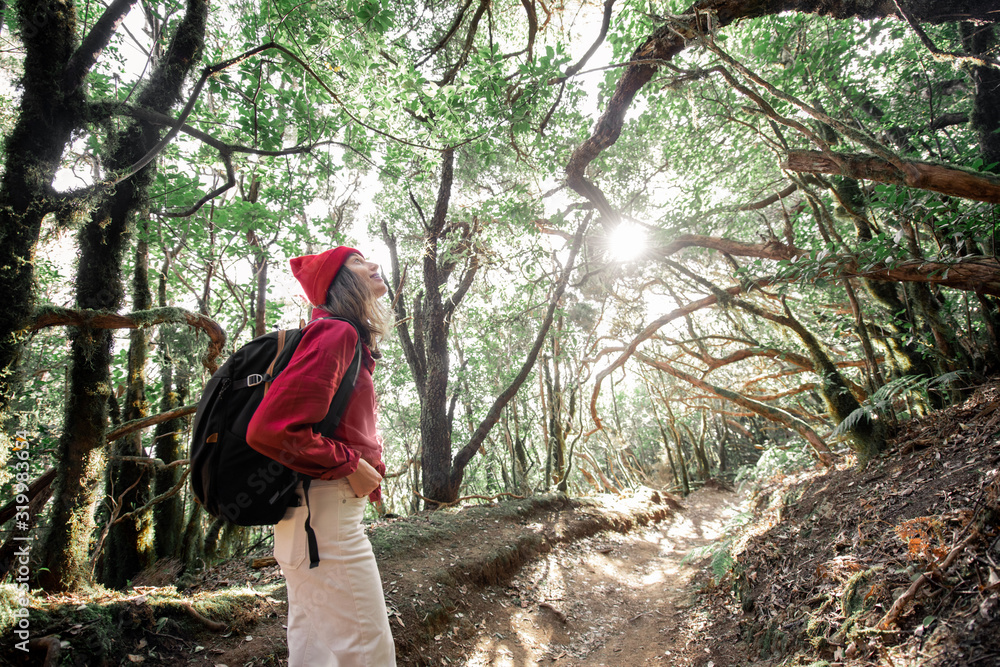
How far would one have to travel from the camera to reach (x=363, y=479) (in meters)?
1.96

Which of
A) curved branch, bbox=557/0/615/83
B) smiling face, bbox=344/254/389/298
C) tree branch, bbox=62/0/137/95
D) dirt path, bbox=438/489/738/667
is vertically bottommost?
dirt path, bbox=438/489/738/667

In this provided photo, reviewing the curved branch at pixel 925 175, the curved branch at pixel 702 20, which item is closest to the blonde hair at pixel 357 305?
the curved branch at pixel 702 20

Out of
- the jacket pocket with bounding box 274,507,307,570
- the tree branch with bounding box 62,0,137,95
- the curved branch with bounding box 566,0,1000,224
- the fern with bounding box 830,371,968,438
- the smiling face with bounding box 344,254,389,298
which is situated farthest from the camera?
the fern with bounding box 830,371,968,438

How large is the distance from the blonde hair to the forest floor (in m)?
2.27

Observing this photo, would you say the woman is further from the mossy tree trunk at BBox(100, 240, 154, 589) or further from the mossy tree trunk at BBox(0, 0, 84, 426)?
the mossy tree trunk at BBox(100, 240, 154, 589)

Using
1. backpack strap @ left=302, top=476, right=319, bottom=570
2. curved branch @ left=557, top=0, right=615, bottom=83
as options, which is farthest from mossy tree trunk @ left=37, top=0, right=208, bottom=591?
curved branch @ left=557, top=0, right=615, bottom=83

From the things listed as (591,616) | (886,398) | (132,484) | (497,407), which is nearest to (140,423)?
(132,484)

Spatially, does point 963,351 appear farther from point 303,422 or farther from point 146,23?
point 146,23

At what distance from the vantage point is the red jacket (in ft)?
5.55

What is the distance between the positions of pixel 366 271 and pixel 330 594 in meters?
1.64

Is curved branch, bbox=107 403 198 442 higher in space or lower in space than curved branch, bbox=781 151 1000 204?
lower

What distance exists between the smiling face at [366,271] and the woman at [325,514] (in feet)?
1.44

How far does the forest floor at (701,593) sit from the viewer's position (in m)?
2.05

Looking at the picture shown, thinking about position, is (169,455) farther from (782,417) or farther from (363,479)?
(782,417)
